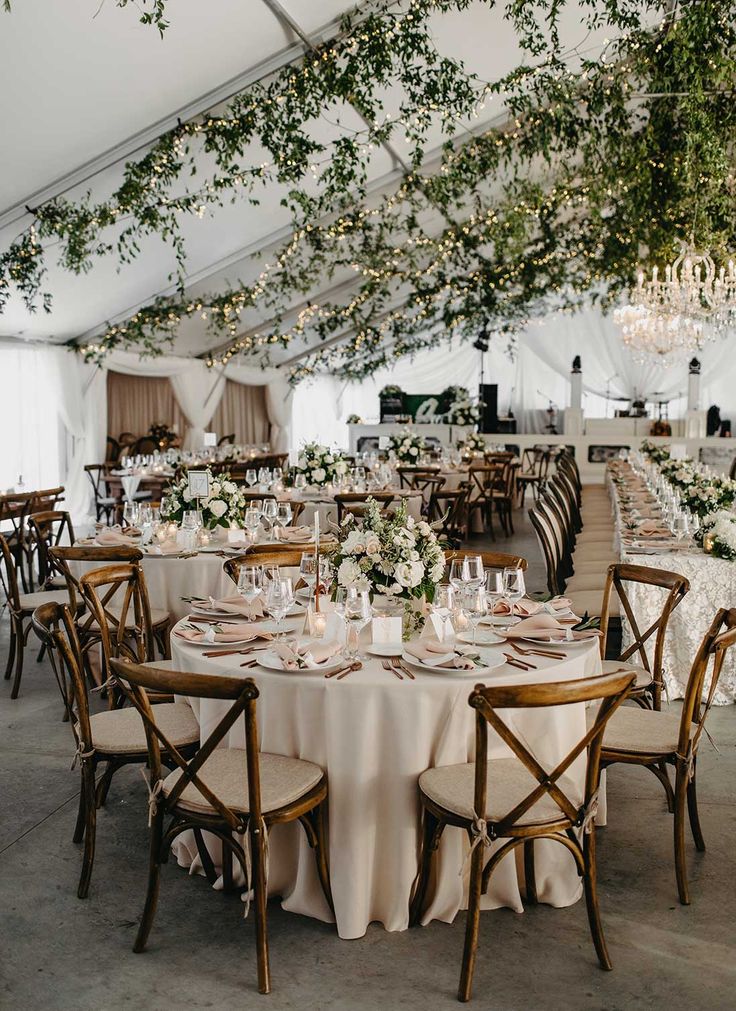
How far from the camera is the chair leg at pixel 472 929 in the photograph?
2.35m

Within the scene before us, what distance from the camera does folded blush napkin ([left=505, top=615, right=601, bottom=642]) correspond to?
3.02 metres

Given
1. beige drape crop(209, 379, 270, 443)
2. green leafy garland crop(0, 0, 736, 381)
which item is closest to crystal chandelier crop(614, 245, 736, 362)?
green leafy garland crop(0, 0, 736, 381)

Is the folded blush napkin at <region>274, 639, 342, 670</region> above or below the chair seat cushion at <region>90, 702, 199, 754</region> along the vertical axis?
above

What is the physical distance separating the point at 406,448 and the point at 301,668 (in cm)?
801

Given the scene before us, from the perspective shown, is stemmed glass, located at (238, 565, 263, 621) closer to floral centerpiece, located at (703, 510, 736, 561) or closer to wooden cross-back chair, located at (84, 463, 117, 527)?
floral centerpiece, located at (703, 510, 736, 561)

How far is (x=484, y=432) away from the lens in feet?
55.1

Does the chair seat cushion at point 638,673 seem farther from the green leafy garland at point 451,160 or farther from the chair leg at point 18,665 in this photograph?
the green leafy garland at point 451,160

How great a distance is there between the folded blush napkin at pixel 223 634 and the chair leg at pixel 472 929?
1.03 m

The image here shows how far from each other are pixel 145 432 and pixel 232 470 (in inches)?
187

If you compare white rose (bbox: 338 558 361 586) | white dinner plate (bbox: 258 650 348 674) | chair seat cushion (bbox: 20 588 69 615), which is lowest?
chair seat cushion (bbox: 20 588 69 615)

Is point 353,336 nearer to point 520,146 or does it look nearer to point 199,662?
point 520,146

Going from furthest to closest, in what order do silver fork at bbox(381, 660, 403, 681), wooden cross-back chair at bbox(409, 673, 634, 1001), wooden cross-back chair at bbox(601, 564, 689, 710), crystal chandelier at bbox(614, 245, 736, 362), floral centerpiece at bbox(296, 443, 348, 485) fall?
floral centerpiece at bbox(296, 443, 348, 485) → crystal chandelier at bbox(614, 245, 736, 362) → wooden cross-back chair at bbox(601, 564, 689, 710) → silver fork at bbox(381, 660, 403, 681) → wooden cross-back chair at bbox(409, 673, 634, 1001)

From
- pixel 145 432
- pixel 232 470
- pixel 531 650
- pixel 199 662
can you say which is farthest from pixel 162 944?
pixel 145 432

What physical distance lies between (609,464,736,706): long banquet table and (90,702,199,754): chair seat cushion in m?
2.53
